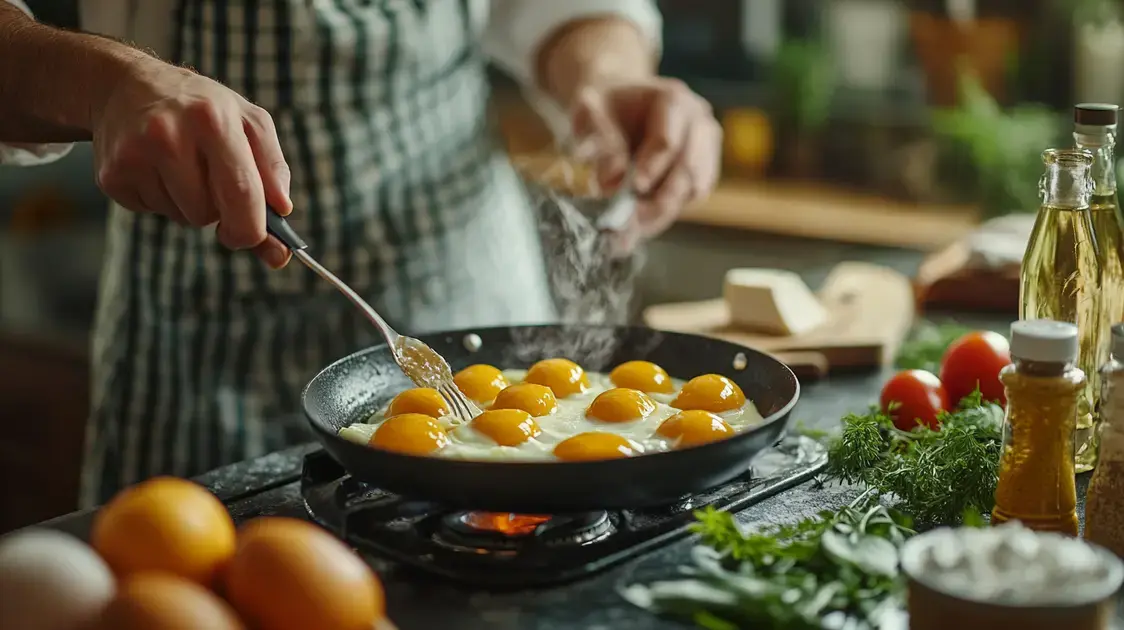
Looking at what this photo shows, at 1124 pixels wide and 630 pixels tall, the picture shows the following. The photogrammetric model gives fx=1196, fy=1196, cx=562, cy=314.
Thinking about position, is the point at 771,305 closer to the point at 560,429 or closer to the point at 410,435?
the point at 560,429

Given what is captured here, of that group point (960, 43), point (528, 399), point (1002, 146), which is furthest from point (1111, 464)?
point (960, 43)

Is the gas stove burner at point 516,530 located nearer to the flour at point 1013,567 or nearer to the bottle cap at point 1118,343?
the flour at point 1013,567

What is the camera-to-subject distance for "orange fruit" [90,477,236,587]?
1.00m

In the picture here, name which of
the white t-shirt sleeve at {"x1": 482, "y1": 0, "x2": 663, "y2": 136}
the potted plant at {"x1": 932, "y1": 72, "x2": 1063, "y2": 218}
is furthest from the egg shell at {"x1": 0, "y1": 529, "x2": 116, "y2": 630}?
the potted plant at {"x1": 932, "y1": 72, "x2": 1063, "y2": 218}

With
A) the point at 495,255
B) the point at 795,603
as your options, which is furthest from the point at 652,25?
the point at 795,603

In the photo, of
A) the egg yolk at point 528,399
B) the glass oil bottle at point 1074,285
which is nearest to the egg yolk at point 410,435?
the egg yolk at point 528,399

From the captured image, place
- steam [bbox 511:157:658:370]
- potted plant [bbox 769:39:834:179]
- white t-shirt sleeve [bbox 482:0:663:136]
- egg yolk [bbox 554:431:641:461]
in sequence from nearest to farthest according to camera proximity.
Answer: egg yolk [bbox 554:431:641:461] → steam [bbox 511:157:658:370] → white t-shirt sleeve [bbox 482:0:663:136] → potted plant [bbox 769:39:834:179]

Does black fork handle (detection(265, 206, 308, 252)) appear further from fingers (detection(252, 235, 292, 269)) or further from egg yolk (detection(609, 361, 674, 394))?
egg yolk (detection(609, 361, 674, 394))

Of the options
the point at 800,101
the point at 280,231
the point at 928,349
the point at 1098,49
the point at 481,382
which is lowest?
the point at 928,349

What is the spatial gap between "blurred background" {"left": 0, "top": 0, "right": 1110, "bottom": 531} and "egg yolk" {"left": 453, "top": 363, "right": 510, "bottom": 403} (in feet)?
5.56

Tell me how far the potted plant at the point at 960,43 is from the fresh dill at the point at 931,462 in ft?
8.28

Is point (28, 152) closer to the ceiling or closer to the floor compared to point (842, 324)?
closer to the ceiling

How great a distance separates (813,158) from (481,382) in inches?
114

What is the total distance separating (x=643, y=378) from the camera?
5.04ft
